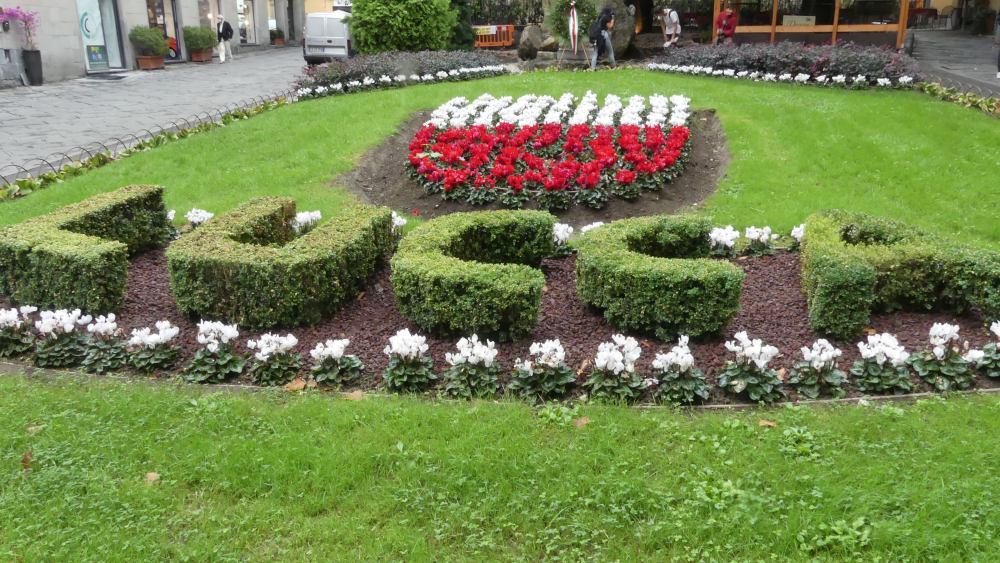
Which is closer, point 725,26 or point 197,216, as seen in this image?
point 197,216

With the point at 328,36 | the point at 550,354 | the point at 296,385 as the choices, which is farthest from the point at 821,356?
the point at 328,36

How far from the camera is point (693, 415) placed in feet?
15.6

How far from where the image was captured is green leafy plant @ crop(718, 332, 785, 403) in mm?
4914

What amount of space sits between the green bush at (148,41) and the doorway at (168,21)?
1463 mm

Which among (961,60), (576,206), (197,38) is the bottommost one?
(576,206)

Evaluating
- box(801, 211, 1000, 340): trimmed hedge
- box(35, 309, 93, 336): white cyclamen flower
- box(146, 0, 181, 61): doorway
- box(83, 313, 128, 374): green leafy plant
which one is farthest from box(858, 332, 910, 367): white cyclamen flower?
box(146, 0, 181, 61): doorway

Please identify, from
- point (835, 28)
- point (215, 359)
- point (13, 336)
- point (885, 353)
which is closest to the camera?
point (885, 353)

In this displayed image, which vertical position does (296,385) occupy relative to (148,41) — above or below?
below

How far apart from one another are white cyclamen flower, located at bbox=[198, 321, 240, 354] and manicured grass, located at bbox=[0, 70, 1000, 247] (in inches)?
153

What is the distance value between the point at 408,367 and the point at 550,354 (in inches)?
38.8

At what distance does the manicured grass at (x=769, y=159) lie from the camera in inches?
362

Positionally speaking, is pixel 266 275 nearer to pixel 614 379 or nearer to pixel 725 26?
pixel 614 379

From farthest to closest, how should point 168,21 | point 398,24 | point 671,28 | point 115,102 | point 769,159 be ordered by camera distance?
point 168,21 → point 671,28 → point 398,24 → point 115,102 → point 769,159

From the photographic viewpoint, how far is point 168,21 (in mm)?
28531
